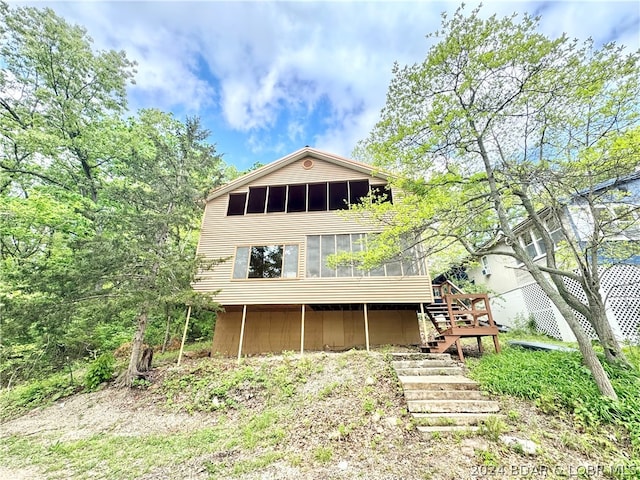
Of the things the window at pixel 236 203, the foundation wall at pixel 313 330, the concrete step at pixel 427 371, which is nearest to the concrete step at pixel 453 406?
the concrete step at pixel 427 371

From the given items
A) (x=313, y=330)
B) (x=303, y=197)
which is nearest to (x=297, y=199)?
(x=303, y=197)

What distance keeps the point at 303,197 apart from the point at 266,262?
11.0 feet

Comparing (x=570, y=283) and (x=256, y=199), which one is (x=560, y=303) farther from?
(x=256, y=199)

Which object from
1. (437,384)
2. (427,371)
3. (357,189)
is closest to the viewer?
(437,384)

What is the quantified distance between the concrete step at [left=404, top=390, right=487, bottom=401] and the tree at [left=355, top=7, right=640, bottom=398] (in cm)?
195

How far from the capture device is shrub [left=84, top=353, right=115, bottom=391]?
7.67 metres

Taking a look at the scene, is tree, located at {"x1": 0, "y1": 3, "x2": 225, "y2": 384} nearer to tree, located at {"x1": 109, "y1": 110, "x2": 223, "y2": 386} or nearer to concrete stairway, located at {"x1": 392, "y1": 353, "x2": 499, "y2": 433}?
tree, located at {"x1": 109, "y1": 110, "x2": 223, "y2": 386}

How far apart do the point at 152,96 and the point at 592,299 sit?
781 inches

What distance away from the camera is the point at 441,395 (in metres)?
4.73

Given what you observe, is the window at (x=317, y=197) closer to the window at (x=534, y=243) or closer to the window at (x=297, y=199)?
the window at (x=297, y=199)

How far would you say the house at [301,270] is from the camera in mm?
9391

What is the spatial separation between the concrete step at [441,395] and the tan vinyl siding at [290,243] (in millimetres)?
4270

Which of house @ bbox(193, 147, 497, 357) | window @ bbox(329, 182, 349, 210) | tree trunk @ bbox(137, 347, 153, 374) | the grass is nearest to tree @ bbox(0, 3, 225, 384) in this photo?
tree trunk @ bbox(137, 347, 153, 374)

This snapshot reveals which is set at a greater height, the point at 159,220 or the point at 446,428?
the point at 159,220
